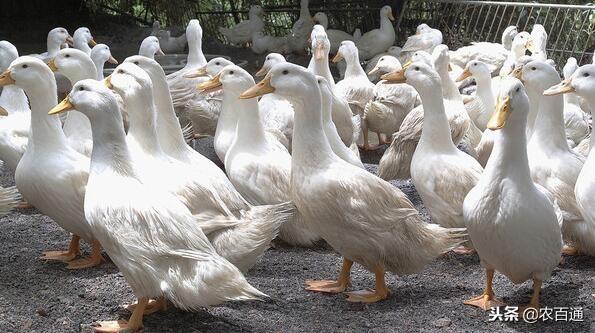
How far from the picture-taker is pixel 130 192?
333 cm

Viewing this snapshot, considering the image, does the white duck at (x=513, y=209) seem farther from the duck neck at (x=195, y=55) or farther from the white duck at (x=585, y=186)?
the duck neck at (x=195, y=55)

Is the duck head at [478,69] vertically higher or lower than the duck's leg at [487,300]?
higher

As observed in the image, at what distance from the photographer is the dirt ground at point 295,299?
11.4ft

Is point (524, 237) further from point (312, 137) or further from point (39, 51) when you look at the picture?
point (39, 51)

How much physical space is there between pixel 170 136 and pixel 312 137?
0.97m

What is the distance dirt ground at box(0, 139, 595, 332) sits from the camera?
348 centimetres

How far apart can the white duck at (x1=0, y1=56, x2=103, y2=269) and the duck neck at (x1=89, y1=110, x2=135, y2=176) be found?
2.10ft

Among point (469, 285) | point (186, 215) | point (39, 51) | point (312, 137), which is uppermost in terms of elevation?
point (312, 137)

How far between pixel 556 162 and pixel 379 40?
20.3ft

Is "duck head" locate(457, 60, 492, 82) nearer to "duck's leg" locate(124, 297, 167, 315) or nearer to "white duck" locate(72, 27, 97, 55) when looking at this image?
"white duck" locate(72, 27, 97, 55)

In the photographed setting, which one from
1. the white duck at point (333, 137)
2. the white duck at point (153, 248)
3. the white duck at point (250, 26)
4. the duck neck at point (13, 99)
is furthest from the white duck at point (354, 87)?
the white duck at point (250, 26)

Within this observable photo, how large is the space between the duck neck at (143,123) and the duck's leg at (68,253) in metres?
0.66

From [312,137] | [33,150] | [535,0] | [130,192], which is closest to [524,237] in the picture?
[312,137]

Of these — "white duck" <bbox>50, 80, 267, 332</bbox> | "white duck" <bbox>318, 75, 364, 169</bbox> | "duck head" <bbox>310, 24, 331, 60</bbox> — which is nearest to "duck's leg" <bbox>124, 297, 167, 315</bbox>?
"white duck" <bbox>50, 80, 267, 332</bbox>
